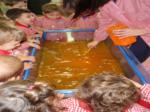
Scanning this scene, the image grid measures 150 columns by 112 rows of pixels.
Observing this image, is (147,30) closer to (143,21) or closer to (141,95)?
(143,21)

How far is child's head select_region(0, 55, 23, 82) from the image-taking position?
1.29 metres

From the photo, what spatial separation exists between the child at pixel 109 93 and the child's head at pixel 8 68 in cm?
26

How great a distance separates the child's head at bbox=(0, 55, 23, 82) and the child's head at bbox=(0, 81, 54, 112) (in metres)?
0.27

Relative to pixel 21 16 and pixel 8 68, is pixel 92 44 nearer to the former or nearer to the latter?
pixel 21 16

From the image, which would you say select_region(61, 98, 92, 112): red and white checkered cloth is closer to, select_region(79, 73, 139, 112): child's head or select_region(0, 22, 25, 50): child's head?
select_region(79, 73, 139, 112): child's head

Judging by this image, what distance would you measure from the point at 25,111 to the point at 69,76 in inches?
44.0

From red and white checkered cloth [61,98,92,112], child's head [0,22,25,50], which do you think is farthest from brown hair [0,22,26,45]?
red and white checkered cloth [61,98,92,112]

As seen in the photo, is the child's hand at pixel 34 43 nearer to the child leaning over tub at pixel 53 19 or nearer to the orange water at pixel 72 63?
the orange water at pixel 72 63

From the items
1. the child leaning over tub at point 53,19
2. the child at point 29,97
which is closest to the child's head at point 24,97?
the child at point 29,97

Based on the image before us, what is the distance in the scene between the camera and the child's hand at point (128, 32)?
1.87 metres

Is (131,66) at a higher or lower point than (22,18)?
higher

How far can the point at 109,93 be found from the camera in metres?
1.19

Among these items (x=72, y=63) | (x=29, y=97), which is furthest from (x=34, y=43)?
(x=29, y=97)

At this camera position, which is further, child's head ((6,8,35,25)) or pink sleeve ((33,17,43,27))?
pink sleeve ((33,17,43,27))
